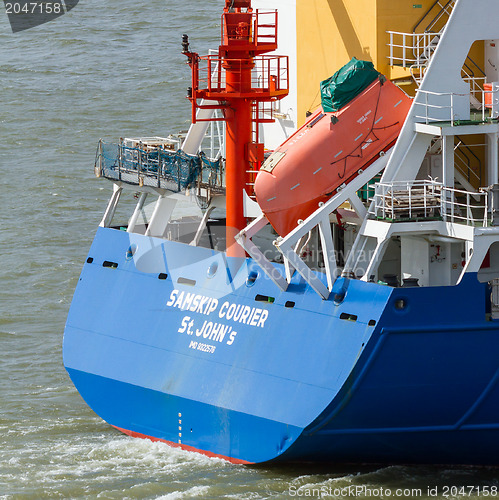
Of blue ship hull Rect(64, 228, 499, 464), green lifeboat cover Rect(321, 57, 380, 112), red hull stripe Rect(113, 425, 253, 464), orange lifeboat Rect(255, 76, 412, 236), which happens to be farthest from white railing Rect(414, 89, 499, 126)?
red hull stripe Rect(113, 425, 253, 464)

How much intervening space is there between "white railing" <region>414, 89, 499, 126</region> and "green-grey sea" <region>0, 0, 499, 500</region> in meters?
5.33

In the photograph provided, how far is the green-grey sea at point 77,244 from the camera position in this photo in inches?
816

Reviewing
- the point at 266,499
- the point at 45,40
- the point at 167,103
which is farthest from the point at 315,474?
the point at 45,40

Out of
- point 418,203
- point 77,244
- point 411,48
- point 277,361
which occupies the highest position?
point 411,48

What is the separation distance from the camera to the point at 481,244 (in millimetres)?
19328

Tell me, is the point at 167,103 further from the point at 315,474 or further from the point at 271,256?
the point at 315,474

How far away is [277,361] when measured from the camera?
67.9ft

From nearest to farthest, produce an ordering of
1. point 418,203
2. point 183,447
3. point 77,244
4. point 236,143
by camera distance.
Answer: point 418,203 < point 183,447 < point 236,143 < point 77,244

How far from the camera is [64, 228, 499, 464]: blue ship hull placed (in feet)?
63.6

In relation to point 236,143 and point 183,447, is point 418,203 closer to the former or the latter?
point 236,143

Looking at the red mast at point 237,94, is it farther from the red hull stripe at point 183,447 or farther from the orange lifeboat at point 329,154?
the red hull stripe at point 183,447

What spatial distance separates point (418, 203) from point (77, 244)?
1580 cm

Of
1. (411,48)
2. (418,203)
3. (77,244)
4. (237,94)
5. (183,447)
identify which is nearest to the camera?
(418,203)

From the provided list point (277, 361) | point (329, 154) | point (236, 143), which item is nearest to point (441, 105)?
point (329, 154)
